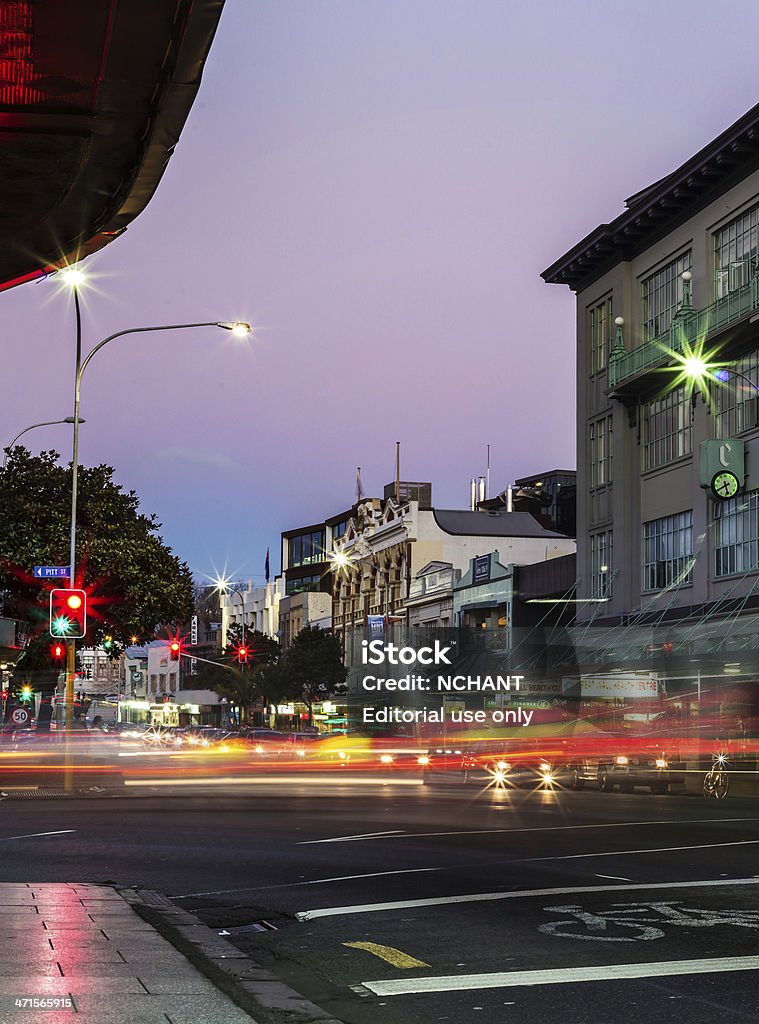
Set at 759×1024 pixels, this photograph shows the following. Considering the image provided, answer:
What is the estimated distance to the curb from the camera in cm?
792

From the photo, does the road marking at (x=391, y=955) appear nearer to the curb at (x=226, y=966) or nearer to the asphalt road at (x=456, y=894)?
the asphalt road at (x=456, y=894)

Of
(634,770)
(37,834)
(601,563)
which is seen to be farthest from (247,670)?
(37,834)

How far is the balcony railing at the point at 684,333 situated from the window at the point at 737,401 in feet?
4.61

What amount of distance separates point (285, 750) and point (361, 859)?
44133 millimetres

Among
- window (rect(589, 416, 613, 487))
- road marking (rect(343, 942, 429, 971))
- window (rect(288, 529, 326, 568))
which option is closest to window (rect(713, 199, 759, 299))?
window (rect(589, 416, 613, 487))

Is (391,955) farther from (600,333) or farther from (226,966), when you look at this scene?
(600,333)

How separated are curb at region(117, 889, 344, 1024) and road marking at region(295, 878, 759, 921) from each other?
1.12m

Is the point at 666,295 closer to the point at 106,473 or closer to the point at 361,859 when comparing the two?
the point at 106,473

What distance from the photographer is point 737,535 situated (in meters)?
43.2

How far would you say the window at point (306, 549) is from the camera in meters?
139

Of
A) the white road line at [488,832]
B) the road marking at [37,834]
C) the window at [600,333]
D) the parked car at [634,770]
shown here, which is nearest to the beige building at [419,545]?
the window at [600,333]

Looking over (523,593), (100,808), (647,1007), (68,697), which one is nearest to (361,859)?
(647,1007)

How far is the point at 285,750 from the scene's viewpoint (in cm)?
5956

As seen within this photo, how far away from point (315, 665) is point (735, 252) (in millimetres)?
64687
